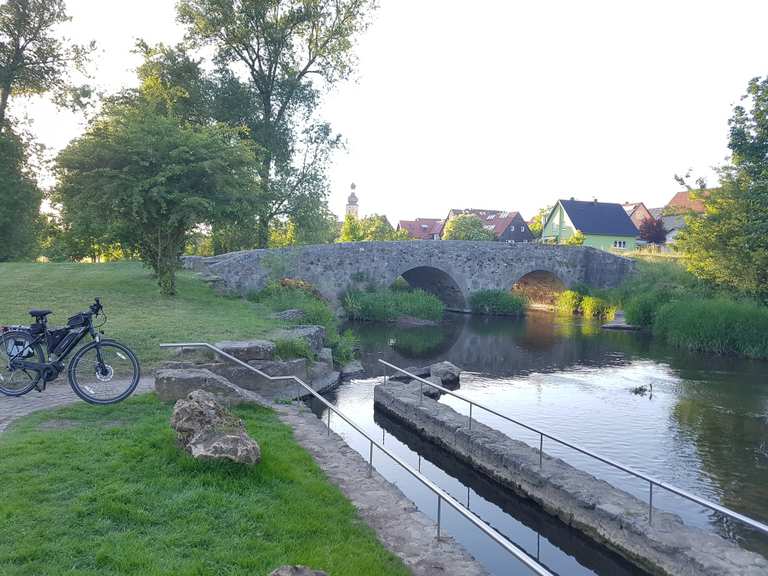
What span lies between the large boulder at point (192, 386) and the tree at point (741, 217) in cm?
1789

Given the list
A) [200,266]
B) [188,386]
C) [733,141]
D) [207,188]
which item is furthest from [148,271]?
[733,141]

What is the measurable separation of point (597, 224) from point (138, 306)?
53.0 metres

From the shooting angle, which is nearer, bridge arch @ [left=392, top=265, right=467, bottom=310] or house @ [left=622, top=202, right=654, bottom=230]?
bridge arch @ [left=392, top=265, right=467, bottom=310]

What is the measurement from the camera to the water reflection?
31.1ft

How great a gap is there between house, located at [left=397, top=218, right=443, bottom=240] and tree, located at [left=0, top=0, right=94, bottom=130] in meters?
58.1

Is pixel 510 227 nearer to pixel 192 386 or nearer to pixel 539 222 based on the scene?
pixel 539 222

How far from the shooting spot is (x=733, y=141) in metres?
21.2

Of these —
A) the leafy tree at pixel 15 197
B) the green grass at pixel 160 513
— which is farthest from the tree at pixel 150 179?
the leafy tree at pixel 15 197

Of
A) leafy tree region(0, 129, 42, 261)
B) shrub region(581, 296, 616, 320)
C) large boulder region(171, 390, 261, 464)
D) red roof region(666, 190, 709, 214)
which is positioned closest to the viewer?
large boulder region(171, 390, 261, 464)

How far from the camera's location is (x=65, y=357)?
24.8 ft

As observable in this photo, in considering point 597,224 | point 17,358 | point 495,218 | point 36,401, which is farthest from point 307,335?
point 495,218

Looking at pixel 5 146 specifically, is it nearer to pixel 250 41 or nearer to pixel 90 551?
pixel 250 41

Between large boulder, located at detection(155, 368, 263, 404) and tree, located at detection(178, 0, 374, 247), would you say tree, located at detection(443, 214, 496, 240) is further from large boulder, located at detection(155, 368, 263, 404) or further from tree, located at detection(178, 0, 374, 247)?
large boulder, located at detection(155, 368, 263, 404)

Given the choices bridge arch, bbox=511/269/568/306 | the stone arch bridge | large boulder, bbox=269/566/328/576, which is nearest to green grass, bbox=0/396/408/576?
large boulder, bbox=269/566/328/576
